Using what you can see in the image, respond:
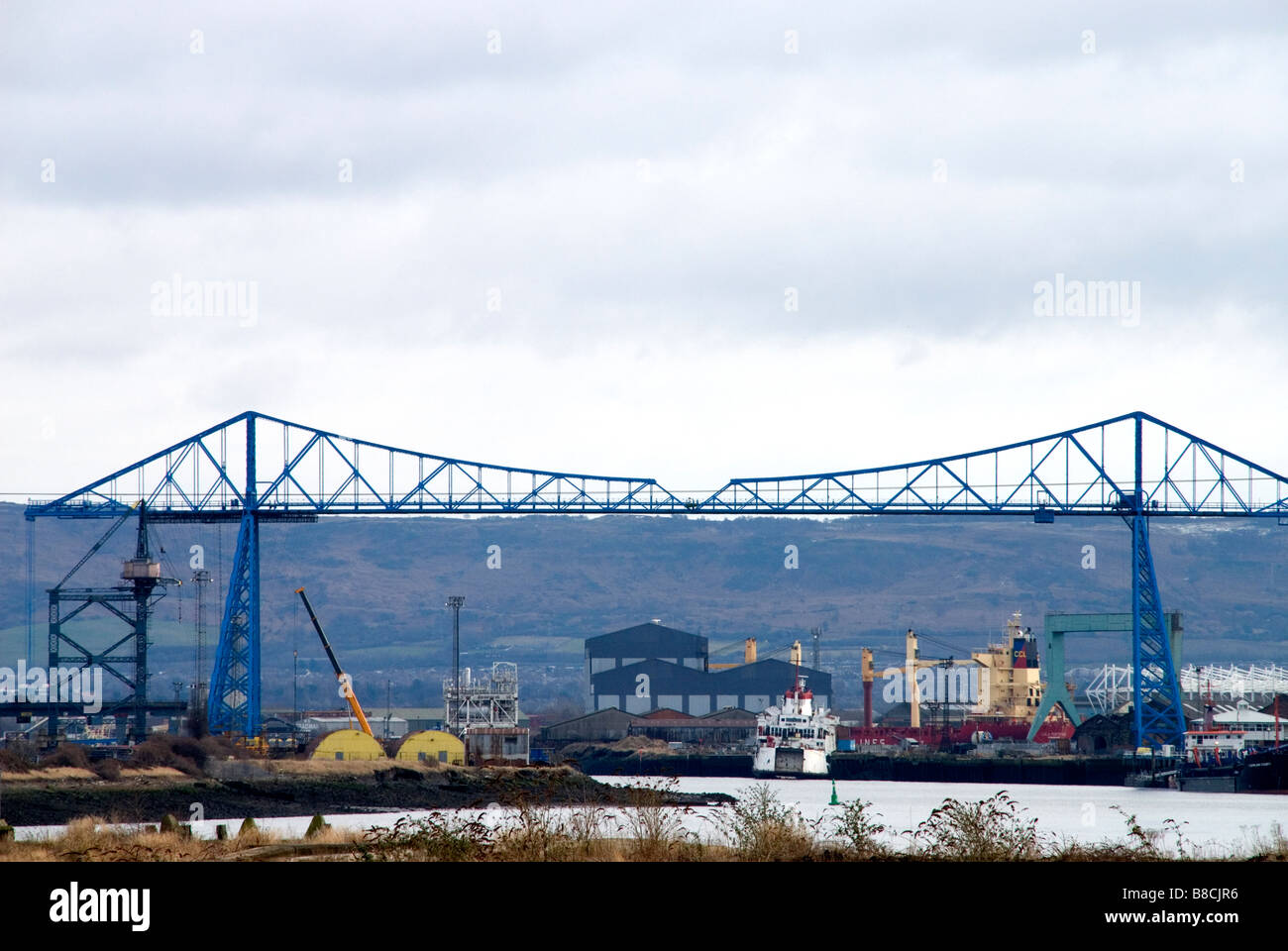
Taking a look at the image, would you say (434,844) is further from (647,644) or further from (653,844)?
(647,644)

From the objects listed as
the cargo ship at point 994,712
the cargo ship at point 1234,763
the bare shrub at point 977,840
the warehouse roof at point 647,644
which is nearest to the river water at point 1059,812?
the cargo ship at point 1234,763

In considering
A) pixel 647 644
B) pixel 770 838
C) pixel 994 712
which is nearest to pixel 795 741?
pixel 994 712

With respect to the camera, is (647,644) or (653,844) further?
(647,644)

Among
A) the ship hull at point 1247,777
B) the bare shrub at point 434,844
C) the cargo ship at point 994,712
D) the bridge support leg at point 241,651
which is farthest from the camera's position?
the cargo ship at point 994,712

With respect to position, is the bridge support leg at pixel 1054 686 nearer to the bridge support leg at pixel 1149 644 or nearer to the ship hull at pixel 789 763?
the ship hull at pixel 789 763

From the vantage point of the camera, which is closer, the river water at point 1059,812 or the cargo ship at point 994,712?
the river water at point 1059,812

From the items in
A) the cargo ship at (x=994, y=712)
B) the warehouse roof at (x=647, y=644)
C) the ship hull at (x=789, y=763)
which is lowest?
the ship hull at (x=789, y=763)

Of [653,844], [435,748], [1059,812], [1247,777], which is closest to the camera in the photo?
[653,844]
